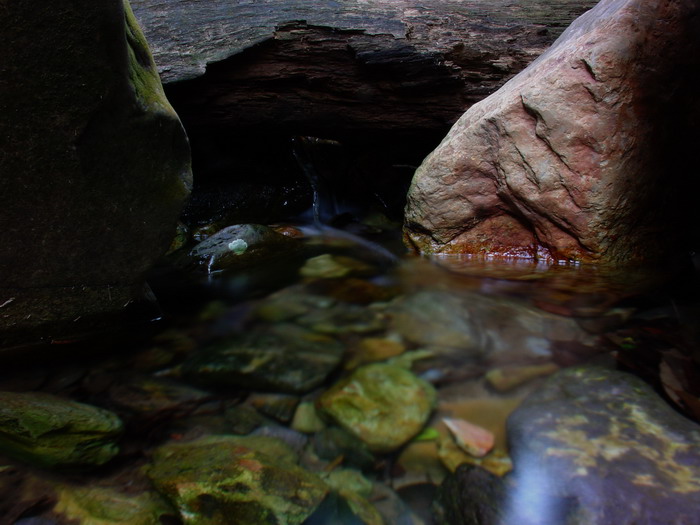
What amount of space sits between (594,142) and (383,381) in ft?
7.98

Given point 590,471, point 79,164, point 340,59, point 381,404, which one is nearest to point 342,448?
point 381,404

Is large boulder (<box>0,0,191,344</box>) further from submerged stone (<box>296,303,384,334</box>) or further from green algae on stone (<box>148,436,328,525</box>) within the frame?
green algae on stone (<box>148,436,328,525</box>)

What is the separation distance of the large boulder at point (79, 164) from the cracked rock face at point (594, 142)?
2430 millimetres

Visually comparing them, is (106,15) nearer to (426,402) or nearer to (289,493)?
(289,493)

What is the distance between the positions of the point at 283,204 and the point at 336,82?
7.86 feet

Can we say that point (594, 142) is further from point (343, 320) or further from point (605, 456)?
point (605, 456)

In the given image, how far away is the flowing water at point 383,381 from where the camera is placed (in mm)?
1409

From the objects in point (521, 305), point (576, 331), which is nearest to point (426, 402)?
point (576, 331)

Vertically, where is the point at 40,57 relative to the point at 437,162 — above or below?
above

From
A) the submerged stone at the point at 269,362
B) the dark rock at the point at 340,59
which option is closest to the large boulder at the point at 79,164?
the submerged stone at the point at 269,362

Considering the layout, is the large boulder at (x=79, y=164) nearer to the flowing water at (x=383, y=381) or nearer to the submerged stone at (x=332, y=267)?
the flowing water at (x=383, y=381)

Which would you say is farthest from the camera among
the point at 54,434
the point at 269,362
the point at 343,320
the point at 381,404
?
the point at 343,320

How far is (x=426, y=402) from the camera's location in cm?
185

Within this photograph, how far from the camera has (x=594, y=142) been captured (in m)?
3.15
